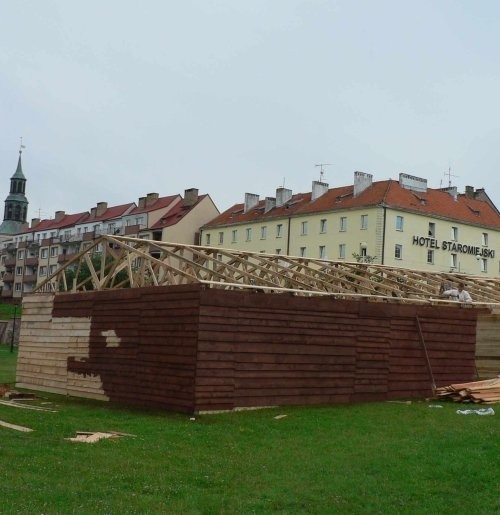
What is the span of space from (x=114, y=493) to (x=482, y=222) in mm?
60977

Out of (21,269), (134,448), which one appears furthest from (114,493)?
(21,269)

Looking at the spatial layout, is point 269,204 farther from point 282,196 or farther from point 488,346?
point 488,346

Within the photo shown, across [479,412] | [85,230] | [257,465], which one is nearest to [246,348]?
[479,412]

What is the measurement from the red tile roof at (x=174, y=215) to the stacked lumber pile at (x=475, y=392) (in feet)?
186

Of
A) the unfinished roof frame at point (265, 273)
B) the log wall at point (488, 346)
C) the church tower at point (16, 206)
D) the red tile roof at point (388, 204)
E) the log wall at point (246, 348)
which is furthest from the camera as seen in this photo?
the church tower at point (16, 206)

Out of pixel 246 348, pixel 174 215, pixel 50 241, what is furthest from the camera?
pixel 50 241

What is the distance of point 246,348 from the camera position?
17969 mm

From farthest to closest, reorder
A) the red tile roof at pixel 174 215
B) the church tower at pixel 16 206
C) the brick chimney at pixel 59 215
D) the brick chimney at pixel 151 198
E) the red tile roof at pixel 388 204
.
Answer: the church tower at pixel 16 206
the brick chimney at pixel 59 215
the brick chimney at pixel 151 198
the red tile roof at pixel 174 215
the red tile roof at pixel 388 204

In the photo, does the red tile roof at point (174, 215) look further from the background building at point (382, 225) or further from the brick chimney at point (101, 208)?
the brick chimney at point (101, 208)

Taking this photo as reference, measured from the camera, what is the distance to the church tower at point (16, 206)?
113 m

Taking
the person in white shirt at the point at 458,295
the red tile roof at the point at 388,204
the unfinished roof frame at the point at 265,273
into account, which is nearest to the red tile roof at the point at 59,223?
the red tile roof at the point at 388,204

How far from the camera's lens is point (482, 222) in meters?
66.2

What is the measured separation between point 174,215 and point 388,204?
25936mm

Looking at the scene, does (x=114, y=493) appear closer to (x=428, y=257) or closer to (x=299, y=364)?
(x=299, y=364)
